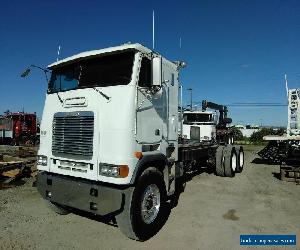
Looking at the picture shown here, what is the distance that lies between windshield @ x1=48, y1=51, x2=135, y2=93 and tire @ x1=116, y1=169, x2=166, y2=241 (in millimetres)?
1848

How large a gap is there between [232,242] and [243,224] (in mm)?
1002

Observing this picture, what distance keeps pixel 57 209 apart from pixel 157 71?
146 inches

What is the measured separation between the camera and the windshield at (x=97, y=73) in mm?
5582

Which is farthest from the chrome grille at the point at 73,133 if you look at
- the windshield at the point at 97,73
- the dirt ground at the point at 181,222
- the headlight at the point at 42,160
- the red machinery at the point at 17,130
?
the red machinery at the point at 17,130

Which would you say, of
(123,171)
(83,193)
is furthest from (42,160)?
(123,171)

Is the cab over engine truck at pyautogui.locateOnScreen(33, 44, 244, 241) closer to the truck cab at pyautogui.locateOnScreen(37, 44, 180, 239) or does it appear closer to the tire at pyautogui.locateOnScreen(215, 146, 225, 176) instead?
the truck cab at pyautogui.locateOnScreen(37, 44, 180, 239)

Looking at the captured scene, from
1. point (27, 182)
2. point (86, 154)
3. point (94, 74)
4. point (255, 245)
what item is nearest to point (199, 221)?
point (255, 245)

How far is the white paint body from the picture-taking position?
205 inches

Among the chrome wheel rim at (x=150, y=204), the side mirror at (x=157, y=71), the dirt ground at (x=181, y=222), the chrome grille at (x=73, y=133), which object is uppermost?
the side mirror at (x=157, y=71)

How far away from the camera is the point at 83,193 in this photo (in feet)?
17.4

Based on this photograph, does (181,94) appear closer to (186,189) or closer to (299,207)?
(186,189)

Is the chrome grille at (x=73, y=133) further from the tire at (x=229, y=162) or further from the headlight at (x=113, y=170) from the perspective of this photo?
the tire at (x=229, y=162)

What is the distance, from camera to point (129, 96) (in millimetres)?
5328

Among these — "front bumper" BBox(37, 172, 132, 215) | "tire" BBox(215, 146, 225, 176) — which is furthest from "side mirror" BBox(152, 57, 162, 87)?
"tire" BBox(215, 146, 225, 176)
